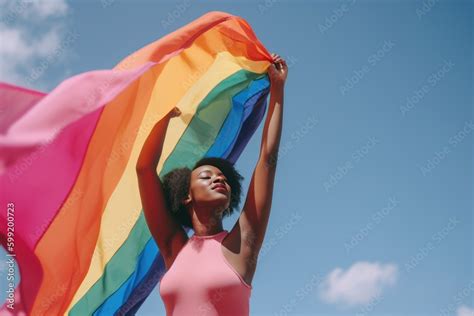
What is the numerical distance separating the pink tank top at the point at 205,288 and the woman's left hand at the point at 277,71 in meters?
1.29

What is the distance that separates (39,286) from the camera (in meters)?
3.87

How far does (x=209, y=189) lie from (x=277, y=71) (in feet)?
3.46

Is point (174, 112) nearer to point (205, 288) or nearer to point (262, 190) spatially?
point (262, 190)

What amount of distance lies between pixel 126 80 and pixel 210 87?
33.7 inches

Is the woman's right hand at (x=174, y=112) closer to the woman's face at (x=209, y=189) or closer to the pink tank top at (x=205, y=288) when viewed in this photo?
the woman's face at (x=209, y=189)

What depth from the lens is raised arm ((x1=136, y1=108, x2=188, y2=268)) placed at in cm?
396

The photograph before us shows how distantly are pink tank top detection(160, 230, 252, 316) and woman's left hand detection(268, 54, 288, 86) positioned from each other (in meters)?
1.29

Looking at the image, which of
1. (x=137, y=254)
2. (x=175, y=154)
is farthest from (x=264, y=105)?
(x=137, y=254)

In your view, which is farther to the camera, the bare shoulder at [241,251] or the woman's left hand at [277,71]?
the woman's left hand at [277,71]

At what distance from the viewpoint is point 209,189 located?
155 inches

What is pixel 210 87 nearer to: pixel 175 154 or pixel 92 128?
pixel 175 154

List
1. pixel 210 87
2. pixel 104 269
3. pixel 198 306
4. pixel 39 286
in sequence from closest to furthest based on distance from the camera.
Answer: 1. pixel 198 306
2. pixel 39 286
3. pixel 104 269
4. pixel 210 87

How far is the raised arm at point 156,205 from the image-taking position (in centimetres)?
396

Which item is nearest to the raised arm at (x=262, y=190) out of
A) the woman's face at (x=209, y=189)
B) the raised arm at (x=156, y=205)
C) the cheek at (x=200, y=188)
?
the woman's face at (x=209, y=189)
